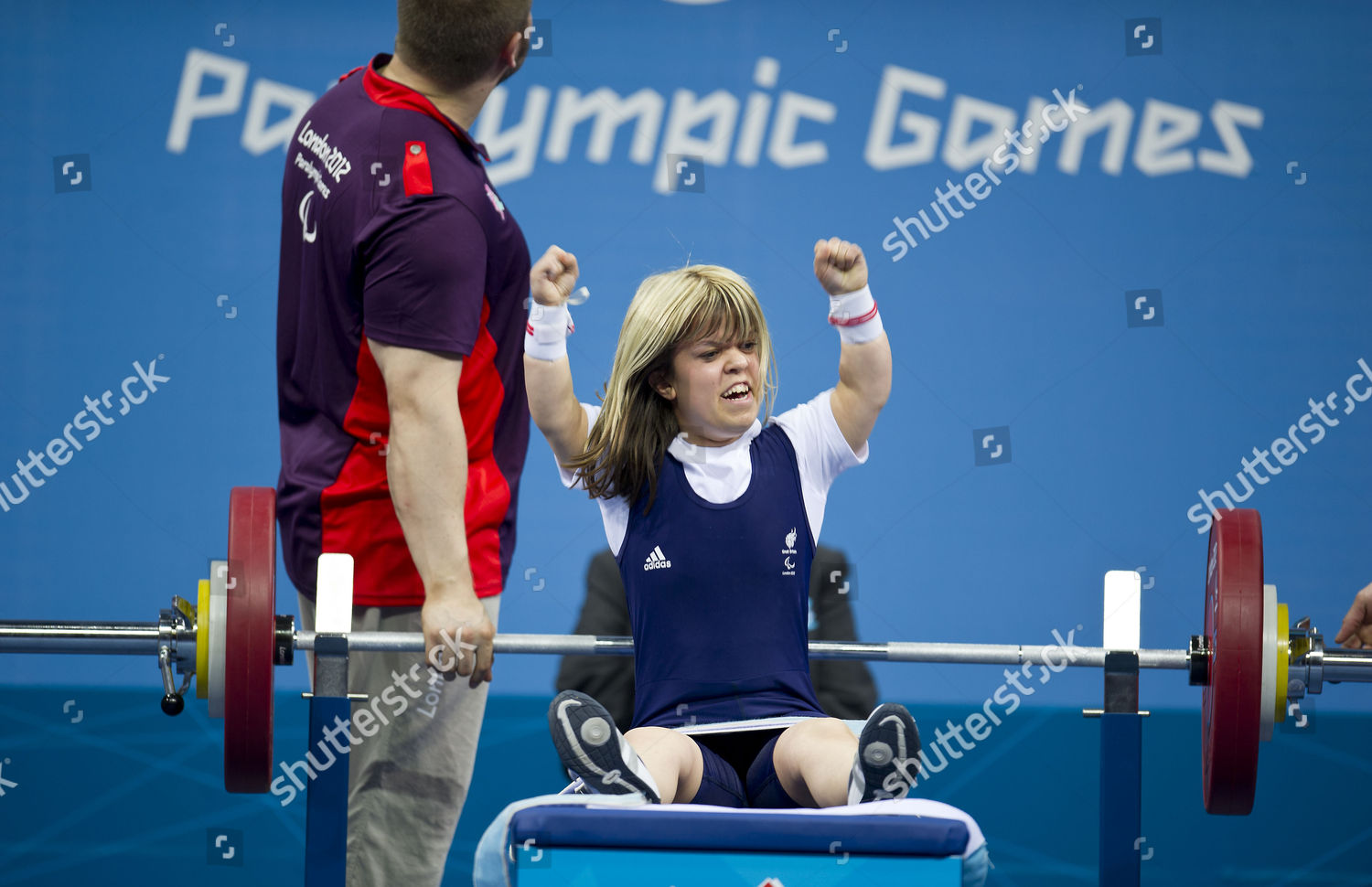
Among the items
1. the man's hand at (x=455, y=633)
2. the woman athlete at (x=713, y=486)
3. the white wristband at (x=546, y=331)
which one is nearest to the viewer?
the man's hand at (x=455, y=633)

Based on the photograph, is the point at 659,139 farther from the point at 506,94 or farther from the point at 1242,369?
the point at 1242,369

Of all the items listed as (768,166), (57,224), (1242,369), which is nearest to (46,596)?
(57,224)

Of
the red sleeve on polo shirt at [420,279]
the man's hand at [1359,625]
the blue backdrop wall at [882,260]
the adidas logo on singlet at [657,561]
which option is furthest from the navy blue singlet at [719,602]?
the blue backdrop wall at [882,260]

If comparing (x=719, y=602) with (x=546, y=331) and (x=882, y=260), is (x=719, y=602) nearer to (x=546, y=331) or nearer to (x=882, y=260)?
(x=546, y=331)

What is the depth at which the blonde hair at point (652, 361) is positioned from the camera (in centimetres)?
215

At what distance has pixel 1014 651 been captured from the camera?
2.00m

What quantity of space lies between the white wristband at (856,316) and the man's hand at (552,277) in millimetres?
401

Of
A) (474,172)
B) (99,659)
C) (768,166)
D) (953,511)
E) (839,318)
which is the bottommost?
(99,659)

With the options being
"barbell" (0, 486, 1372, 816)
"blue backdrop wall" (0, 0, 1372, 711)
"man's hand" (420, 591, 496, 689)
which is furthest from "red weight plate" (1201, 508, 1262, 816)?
"blue backdrop wall" (0, 0, 1372, 711)

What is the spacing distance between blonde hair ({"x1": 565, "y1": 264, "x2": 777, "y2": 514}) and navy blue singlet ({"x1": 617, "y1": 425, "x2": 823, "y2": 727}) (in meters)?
0.05

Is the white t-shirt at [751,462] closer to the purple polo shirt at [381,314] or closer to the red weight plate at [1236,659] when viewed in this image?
the purple polo shirt at [381,314]

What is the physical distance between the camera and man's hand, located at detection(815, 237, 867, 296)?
2.11 metres

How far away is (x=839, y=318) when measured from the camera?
215 centimetres

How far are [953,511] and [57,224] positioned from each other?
2.56m
